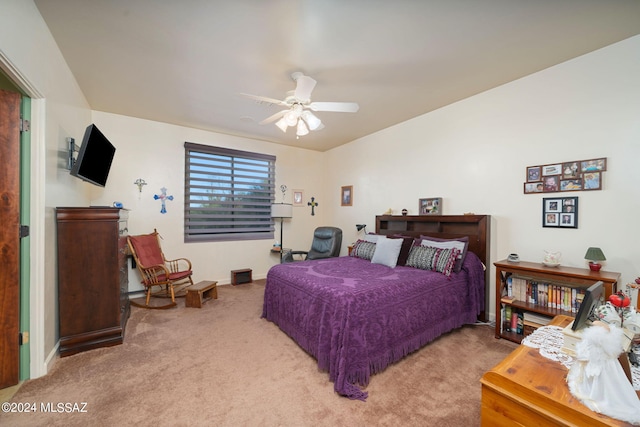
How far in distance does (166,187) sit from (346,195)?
3198 mm

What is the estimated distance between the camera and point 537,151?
2627 millimetres

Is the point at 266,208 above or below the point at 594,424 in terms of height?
above

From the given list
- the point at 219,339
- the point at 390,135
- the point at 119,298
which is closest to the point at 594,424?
the point at 219,339

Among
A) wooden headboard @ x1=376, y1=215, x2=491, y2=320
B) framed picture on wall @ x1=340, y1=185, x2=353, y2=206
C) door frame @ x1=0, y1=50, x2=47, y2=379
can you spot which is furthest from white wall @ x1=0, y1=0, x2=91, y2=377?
framed picture on wall @ x1=340, y1=185, x2=353, y2=206

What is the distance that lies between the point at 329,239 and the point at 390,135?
2048 millimetres

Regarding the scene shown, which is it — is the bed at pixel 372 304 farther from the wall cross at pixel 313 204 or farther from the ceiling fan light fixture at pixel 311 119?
the wall cross at pixel 313 204

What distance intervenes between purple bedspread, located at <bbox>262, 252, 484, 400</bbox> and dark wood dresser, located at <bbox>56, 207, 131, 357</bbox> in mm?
1489

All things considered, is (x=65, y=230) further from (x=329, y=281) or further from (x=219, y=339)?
(x=329, y=281)

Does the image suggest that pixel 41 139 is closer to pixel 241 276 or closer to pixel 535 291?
pixel 241 276

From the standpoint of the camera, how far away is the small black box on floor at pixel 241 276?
4.47 m

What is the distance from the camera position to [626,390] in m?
0.83

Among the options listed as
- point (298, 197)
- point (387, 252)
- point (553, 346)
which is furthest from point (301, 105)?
point (298, 197)

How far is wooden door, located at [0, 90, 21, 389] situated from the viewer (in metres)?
1.77

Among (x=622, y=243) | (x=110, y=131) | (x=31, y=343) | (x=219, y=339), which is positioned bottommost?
(x=219, y=339)
